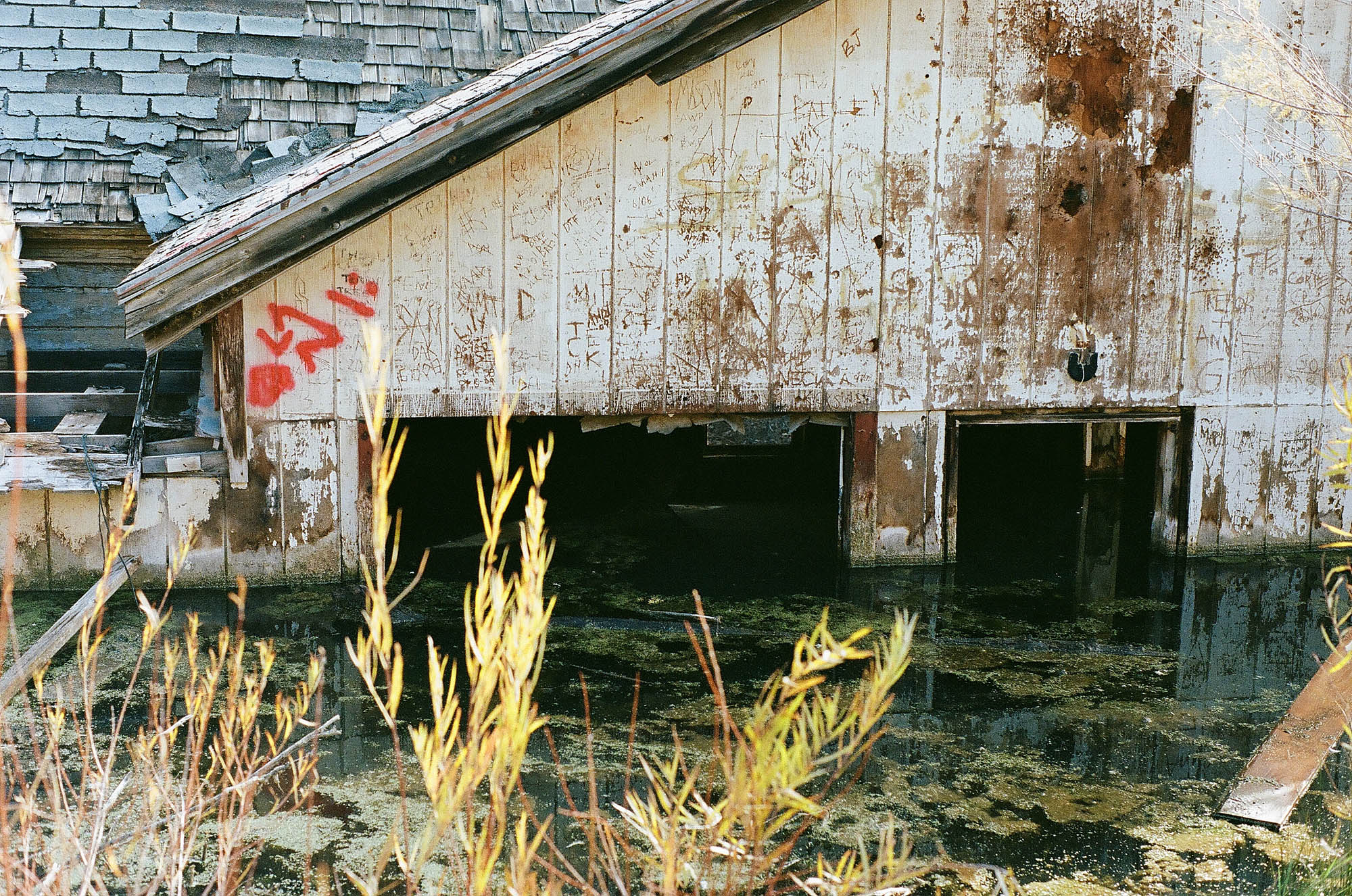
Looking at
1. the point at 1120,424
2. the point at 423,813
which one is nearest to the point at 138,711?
the point at 423,813

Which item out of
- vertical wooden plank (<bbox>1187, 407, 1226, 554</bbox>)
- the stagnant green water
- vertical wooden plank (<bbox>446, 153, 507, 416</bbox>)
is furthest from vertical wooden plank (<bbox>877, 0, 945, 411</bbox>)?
vertical wooden plank (<bbox>446, 153, 507, 416</bbox>)

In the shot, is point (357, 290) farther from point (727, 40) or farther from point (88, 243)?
point (88, 243)

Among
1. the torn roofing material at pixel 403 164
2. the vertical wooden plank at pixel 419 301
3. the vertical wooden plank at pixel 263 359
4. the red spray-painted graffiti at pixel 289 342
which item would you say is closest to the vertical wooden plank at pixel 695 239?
the torn roofing material at pixel 403 164

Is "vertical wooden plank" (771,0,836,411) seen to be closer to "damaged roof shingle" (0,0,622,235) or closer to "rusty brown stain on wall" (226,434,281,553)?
"damaged roof shingle" (0,0,622,235)

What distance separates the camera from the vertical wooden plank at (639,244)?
6.77 meters

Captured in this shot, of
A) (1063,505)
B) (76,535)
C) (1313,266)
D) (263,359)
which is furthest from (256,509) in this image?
(1313,266)

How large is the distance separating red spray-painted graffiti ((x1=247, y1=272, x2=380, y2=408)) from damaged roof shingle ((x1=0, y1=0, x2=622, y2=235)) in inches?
72.9

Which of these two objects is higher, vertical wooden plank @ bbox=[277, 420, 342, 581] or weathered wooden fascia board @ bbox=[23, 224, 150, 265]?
weathered wooden fascia board @ bbox=[23, 224, 150, 265]

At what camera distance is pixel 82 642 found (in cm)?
252

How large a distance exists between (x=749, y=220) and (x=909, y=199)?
0.96m

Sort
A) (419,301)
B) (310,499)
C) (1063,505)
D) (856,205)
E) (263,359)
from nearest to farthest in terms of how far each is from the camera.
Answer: (263,359), (419,301), (310,499), (856,205), (1063,505)

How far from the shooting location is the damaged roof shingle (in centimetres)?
821

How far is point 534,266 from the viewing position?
682cm

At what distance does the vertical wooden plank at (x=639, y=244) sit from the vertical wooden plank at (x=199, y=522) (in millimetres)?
2245
